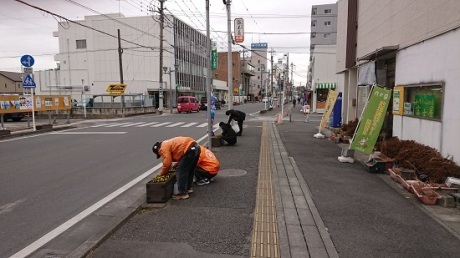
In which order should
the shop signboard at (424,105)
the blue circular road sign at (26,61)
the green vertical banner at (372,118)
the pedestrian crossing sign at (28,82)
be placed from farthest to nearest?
the pedestrian crossing sign at (28,82) → the blue circular road sign at (26,61) → the green vertical banner at (372,118) → the shop signboard at (424,105)

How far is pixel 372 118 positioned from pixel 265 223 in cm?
526

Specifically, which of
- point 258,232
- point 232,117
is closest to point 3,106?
point 232,117

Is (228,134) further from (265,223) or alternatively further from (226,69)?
(226,69)

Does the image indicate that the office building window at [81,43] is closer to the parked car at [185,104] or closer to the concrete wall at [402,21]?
the parked car at [185,104]

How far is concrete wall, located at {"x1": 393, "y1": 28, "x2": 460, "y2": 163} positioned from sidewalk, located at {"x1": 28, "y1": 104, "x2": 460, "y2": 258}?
1409 mm

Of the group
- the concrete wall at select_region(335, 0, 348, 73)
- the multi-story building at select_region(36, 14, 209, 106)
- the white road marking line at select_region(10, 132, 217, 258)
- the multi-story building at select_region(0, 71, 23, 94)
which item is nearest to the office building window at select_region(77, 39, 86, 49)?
the multi-story building at select_region(36, 14, 209, 106)

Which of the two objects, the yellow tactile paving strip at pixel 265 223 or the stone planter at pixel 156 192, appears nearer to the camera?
the yellow tactile paving strip at pixel 265 223

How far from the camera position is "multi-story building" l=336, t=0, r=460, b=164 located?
20.8 ft

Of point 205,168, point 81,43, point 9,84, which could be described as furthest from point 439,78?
point 9,84

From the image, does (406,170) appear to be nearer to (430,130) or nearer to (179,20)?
(430,130)

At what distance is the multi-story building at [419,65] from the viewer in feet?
20.8

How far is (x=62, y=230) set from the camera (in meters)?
4.54

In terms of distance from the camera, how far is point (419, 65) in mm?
7828

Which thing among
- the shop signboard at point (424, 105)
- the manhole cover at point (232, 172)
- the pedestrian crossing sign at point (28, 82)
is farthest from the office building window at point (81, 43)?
the shop signboard at point (424, 105)
